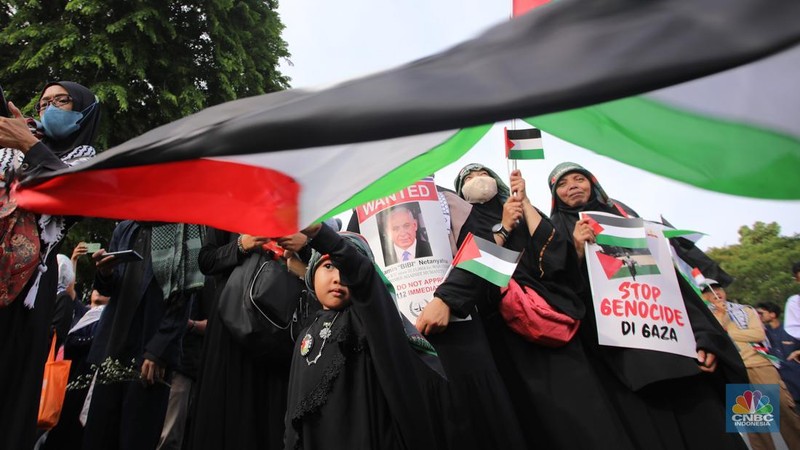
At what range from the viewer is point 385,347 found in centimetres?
214

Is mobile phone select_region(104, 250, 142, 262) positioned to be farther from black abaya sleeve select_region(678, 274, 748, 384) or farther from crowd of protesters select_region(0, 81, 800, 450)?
black abaya sleeve select_region(678, 274, 748, 384)

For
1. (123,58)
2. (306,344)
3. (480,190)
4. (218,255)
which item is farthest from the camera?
(123,58)

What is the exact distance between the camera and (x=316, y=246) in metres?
2.04

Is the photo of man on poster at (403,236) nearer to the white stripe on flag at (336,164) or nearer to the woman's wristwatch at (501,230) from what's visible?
the woman's wristwatch at (501,230)

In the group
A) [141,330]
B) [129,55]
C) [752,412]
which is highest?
[129,55]

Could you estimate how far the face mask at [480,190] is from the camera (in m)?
3.29

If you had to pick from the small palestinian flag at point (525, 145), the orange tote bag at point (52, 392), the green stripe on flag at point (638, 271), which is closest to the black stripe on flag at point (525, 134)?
the small palestinian flag at point (525, 145)

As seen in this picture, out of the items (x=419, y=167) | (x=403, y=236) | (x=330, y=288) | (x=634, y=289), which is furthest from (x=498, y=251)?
(x=419, y=167)

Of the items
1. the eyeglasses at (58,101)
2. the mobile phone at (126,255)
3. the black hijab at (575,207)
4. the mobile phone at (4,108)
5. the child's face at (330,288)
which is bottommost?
the child's face at (330,288)

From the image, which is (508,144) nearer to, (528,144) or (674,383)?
(528,144)

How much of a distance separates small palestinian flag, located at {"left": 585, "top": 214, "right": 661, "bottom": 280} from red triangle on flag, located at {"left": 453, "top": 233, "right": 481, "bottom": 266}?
0.65m

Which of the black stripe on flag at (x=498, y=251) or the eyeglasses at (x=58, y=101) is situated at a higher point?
the eyeglasses at (x=58, y=101)

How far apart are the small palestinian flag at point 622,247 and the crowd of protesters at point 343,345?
0.08 meters

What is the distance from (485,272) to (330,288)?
697mm
